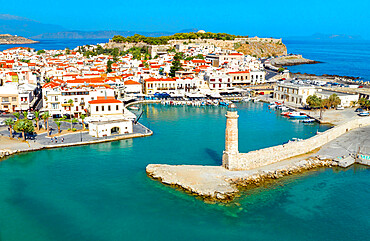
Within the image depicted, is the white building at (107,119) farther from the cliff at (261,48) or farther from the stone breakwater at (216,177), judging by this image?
the cliff at (261,48)

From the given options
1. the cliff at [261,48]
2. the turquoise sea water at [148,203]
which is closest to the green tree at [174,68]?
the turquoise sea water at [148,203]

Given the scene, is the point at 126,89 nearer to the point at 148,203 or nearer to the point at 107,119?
the point at 107,119

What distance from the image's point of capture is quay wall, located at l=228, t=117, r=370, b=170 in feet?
75.1

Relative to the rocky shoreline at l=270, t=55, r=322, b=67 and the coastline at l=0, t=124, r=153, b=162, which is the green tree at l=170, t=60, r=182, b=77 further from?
the rocky shoreline at l=270, t=55, r=322, b=67

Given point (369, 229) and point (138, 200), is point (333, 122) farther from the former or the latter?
point (138, 200)

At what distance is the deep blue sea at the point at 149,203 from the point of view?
17594mm

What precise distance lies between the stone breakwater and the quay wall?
1.44ft

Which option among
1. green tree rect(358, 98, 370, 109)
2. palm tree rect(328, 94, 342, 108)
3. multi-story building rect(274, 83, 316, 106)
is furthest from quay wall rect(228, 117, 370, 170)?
multi-story building rect(274, 83, 316, 106)

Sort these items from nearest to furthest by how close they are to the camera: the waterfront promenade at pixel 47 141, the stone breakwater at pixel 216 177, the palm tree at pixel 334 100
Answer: the stone breakwater at pixel 216 177 → the waterfront promenade at pixel 47 141 → the palm tree at pixel 334 100

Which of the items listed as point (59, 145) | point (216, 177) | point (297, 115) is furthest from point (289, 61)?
point (216, 177)

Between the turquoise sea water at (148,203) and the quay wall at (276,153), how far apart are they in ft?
6.39

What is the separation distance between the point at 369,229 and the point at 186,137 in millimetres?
17686

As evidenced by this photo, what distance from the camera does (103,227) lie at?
17906 mm

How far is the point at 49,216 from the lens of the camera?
61.2 feet
